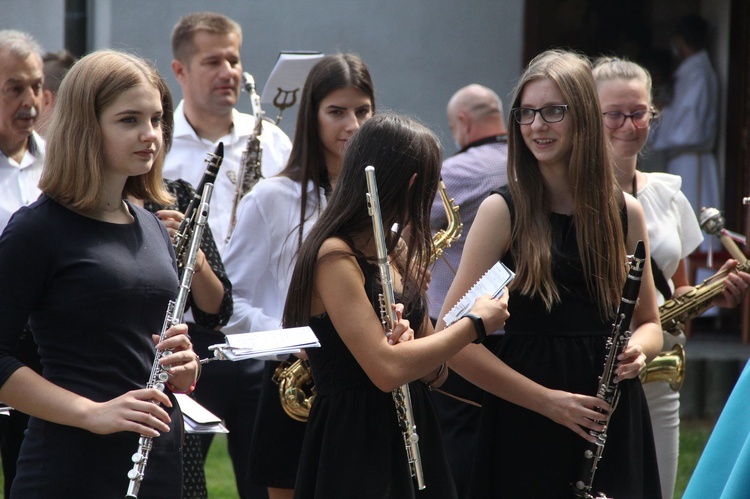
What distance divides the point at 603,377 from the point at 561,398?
0.43 feet

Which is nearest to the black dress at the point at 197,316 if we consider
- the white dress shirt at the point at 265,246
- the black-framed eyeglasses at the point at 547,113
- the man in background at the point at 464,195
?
the white dress shirt at the point at 265,246

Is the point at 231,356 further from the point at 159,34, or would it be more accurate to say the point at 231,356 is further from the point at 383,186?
the point at 159,34

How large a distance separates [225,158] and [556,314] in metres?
2.14

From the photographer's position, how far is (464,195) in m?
4.78

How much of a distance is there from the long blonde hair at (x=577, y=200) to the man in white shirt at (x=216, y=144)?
1449 millimetres

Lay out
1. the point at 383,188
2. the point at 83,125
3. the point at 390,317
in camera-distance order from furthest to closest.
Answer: the point at 383,188, the point at 390,317, the point at 83,125

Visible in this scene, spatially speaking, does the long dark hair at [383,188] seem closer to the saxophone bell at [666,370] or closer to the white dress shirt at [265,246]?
the white dress shirt at [265,246]

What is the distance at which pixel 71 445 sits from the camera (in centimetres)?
253

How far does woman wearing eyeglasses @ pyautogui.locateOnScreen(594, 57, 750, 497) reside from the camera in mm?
3957

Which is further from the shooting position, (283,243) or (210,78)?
(210,78)

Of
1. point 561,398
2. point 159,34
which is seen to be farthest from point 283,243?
point 159,34

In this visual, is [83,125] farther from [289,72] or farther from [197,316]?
[289,72]

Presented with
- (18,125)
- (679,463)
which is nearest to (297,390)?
(18,125)

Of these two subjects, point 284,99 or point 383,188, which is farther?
point 284,99
